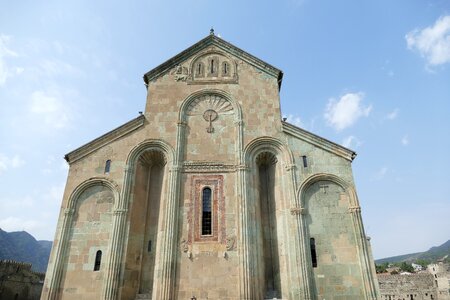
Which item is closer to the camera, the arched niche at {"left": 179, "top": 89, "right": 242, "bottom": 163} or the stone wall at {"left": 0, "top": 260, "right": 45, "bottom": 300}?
the arched niche at {"left": 179, "top": 89, "right": 242, "bottom": 163}

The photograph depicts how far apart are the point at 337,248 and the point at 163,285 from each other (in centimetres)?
808

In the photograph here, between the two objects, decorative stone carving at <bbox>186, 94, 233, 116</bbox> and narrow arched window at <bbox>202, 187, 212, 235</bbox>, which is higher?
decorative stone carving at <bbox>186, 94, 233, 116</bbox>

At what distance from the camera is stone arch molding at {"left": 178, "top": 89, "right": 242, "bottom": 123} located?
1750cm

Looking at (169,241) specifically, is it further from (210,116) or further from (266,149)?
(210,116)

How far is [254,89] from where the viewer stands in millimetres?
18141

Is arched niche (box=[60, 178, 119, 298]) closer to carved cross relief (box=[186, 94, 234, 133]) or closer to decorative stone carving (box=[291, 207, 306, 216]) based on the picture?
carved cross relief (box=[186, 94, 234, 133])

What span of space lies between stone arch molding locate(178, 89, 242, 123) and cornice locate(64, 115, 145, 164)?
8.39 ft

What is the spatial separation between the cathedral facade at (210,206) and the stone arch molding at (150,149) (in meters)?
0.05

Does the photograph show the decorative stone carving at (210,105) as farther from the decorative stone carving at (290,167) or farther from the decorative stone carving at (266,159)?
the decorative stone carving at (290,167)

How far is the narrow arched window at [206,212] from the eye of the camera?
48.5 ft

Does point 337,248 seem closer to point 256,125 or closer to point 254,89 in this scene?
point 256,125

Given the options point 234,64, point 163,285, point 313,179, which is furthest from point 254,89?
point 163,285

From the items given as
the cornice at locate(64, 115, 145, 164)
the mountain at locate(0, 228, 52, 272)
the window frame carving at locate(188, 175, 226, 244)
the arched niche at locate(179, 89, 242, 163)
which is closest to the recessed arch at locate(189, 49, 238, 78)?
the arched niche at locate(179, 89, 242, 163)

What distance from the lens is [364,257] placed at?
13.7 meters
